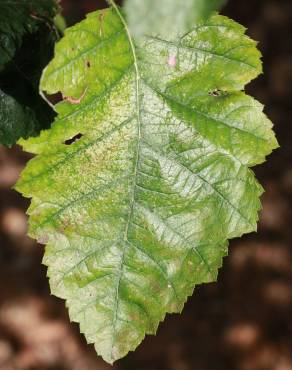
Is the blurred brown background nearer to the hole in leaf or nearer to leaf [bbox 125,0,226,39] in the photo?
the hole in leaf

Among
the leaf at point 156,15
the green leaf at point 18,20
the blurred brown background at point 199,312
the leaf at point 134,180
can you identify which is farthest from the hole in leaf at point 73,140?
the blurred brown background at point 199,312

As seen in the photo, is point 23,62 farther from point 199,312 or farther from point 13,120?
point 199,312

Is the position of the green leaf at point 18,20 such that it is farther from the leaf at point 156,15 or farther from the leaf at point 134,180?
the leaf at point 156,15

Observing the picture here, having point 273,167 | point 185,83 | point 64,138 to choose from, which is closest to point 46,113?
point 64,138

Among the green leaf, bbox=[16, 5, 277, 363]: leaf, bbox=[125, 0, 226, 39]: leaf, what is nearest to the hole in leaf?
bbox=[16, 5, 277, 363]: leaf

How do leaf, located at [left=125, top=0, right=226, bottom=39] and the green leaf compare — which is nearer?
leaf, located at [left=125, top=0, right=226, bottom=39]

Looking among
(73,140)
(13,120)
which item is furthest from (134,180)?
(13,120)
